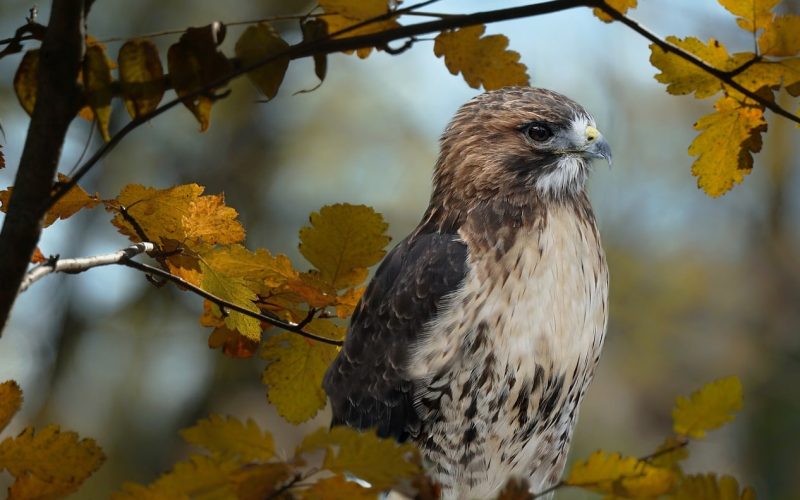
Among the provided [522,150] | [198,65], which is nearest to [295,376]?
[198,65]

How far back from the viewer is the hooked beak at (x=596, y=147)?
3.26 metres

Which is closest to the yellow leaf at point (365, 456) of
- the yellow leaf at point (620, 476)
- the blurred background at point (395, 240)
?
the yellow leaf at point (620, 476)

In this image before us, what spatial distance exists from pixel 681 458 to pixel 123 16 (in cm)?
1185

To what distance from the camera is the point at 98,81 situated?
4.37 feet

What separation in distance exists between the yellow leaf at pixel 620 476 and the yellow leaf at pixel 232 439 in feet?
1.13

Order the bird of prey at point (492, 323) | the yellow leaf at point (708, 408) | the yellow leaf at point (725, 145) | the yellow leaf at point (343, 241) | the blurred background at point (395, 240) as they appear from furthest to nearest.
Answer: the blurred background at point (395, 240)
the bird of prey at point (492, 323)
the yellow leaf at point (343, 241)
the yellow leaf at point (725, 145)
the yellow leaf at point (708, 408)

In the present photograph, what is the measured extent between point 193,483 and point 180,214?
0.79 meters

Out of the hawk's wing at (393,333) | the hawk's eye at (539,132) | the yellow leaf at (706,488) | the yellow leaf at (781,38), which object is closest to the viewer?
the yellow leaf at (706,488)

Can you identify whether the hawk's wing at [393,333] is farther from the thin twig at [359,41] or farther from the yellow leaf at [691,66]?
the thin twig at [359,41]

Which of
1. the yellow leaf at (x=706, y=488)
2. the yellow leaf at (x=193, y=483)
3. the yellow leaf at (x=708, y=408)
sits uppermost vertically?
the yellow leaf at (x=708, y=408)

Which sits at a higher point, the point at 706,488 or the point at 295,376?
the point at 295,376

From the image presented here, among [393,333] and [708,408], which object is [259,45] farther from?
[393,333]

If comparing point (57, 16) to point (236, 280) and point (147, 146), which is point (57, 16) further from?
point (147, 146)

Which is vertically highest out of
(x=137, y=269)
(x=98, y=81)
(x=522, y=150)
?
(x=522, y=150)
